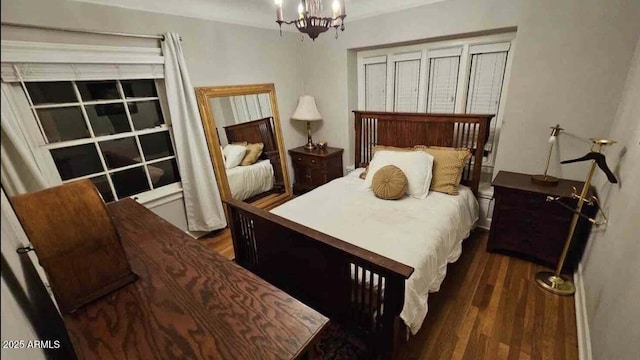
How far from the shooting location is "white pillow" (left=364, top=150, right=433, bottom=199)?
2350 mm

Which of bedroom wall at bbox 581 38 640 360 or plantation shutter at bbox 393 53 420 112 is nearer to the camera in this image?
bedroom wall at bbox 581 38 640 360

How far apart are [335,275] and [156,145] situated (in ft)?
6.97

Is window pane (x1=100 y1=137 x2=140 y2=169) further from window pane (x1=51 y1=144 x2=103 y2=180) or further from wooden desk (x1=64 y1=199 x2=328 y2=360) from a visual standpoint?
wooden desk (x1=64 y1=199 x2=328 y2=360)

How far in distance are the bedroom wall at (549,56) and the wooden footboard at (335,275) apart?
1.97 meters

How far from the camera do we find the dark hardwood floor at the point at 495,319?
61.8 inches

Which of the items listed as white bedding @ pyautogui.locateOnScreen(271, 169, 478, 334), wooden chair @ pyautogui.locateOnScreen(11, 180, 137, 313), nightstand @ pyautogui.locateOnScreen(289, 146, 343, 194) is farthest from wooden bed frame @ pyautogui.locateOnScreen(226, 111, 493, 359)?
nightstand @ pyautogui.locateOnScreen(289, 146, 343, 194)

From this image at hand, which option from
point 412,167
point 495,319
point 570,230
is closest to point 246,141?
point 412,167

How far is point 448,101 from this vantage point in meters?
2.87

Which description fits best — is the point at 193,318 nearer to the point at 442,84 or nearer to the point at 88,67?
the point at 88,67

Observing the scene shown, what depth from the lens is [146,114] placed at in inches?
94.3

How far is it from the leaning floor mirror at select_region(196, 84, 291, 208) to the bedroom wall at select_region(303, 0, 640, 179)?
5.46ft

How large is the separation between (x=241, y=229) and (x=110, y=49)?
170 centimetres

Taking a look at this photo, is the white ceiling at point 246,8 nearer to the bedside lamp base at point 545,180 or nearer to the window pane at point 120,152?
the window pane at point 120,152

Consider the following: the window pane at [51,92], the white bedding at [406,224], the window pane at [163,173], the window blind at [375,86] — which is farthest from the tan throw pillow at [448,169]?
the window pane at [51,92]
